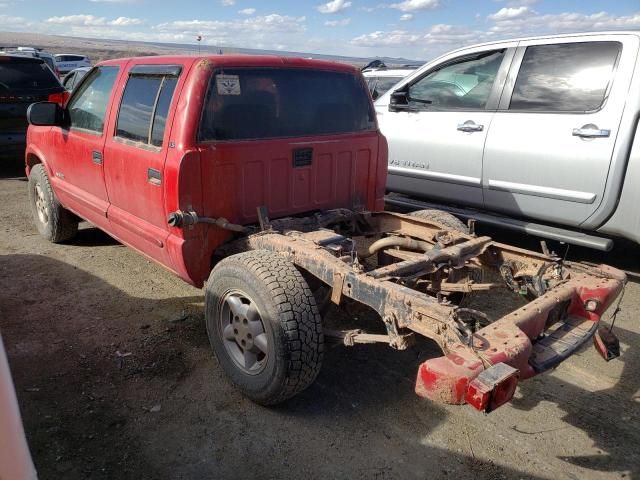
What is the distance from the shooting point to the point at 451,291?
10.9 ft

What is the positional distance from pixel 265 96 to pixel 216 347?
1.64m

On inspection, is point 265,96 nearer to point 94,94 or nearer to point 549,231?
point 94,94

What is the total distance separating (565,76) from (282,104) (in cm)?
269

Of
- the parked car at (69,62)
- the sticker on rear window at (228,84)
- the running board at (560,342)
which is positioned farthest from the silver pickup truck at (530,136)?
the parked car at (69,62)

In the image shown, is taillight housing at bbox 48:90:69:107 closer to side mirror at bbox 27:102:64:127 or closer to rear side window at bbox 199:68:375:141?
side mirror at bbox 27:102:64:127

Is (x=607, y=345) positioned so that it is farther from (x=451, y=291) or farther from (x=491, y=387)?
(x=491, y=387)

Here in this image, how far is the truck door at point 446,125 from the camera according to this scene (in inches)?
200

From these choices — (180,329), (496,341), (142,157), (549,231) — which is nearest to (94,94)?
(142,157)

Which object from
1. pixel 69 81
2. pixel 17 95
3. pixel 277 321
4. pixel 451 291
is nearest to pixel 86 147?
pixel 277 321

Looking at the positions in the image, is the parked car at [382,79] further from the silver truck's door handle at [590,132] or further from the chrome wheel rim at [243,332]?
the chrome wheel rim at [243,332]

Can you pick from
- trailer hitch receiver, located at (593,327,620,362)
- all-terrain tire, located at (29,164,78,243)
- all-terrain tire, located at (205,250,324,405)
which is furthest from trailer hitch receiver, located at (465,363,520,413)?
all-terrain tire, located at (29,164,78,243)

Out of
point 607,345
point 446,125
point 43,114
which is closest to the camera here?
point 607,345

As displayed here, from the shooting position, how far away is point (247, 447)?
2.68 metres

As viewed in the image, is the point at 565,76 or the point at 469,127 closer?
the point at 565,76
